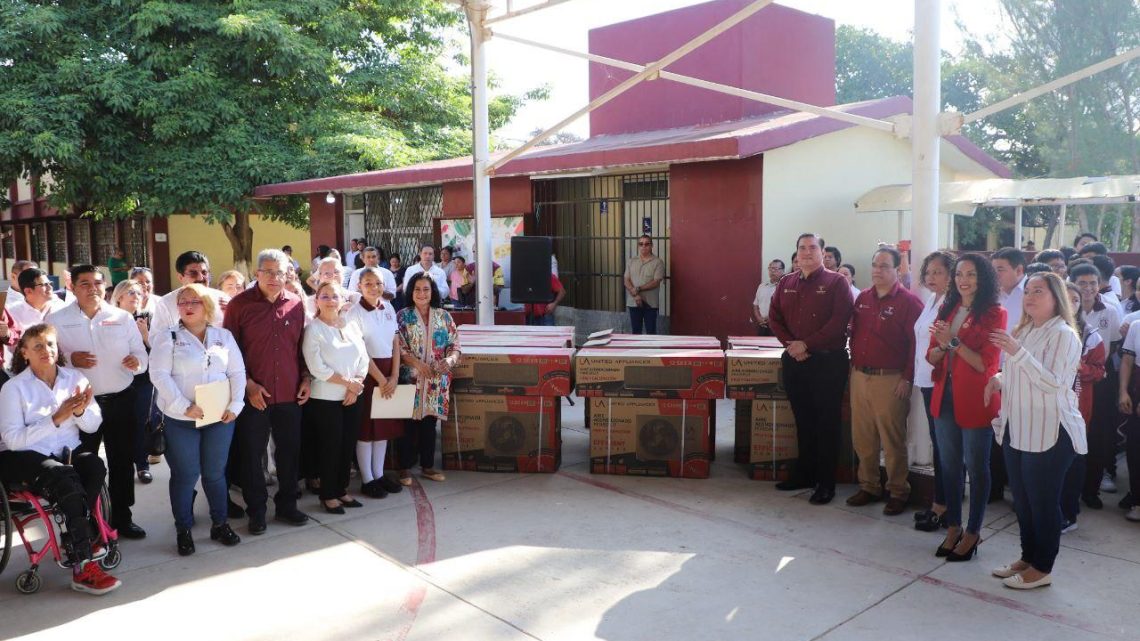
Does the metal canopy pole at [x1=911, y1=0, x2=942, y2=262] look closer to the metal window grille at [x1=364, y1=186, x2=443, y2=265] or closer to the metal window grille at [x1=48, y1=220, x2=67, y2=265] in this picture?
the metal window grille at [x1=364, y1=186, x2=443, y2=265]

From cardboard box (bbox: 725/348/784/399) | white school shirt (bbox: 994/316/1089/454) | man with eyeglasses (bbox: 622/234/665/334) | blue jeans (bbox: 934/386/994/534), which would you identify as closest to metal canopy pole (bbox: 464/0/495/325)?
man with eyeglasses (bbox: 622/234/665/334)

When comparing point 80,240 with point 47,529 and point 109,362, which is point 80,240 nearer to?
point 109,362

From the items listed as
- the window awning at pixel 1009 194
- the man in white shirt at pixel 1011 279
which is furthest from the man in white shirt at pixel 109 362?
the window awning at pixel 1009 194

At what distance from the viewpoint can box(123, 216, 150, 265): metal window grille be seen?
25.1m

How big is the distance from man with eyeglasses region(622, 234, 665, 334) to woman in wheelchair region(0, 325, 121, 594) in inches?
274

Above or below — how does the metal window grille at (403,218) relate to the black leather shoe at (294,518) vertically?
above

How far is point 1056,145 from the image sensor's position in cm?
2564

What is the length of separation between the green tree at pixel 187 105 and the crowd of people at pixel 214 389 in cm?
1134

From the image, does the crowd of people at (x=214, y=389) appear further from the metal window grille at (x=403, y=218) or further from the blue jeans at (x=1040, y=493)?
the metal window grille at (x=403, y=218)

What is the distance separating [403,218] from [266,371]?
10067 millimetres

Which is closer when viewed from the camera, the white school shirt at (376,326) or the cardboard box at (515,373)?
the white school shirt at (376,326)

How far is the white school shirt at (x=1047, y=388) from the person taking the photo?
4.08m

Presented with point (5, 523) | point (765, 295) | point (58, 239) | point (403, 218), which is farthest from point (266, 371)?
point (58, 239)

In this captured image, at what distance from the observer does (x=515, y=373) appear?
641cm
